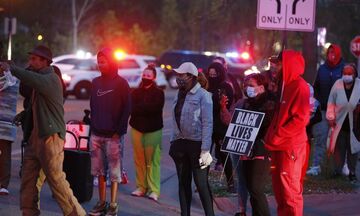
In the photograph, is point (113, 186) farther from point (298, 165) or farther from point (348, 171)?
point (348, 171)

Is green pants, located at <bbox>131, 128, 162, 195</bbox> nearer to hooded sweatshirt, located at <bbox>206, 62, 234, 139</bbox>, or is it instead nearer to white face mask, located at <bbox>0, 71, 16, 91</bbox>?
hooded sweatshirt, located at <bbox>206, 62, 234, 139</bbox>

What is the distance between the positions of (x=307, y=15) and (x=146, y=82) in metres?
2.28

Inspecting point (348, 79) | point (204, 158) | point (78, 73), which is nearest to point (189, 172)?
point (204, 158)

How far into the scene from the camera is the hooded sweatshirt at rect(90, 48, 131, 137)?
8953 millimetres

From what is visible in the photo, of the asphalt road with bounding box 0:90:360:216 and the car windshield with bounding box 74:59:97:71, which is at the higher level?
the car windshield with bounding box 74:59:97:71

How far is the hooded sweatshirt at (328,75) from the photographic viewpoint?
39.8 feet

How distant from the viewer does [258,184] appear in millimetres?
8039

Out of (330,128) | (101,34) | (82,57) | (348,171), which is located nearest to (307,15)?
(330,128)

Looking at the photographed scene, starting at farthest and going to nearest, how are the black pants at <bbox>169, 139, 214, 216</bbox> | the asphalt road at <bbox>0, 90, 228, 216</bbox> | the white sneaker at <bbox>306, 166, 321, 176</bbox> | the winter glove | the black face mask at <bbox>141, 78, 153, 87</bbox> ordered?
the white sneaker at <bbox>306, 166, 321, 176</bbox> → the black face mask at <bbox>141, 78, 153, 87</bbox> → the asphalt road at <bbox>0, 90, 228, 216</bbox> → the black pants at <bbox>169, 139, 214, 216</bbox> → the winter glove

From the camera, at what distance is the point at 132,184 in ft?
38.2

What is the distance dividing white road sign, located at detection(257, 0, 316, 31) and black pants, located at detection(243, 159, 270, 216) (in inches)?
105

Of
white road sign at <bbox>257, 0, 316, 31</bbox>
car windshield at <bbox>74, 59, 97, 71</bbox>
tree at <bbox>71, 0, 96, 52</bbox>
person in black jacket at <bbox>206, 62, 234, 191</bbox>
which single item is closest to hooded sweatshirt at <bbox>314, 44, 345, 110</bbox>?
white road sign at <bbox>257, 0, 316, 31</bbox>

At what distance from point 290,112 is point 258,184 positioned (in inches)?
40.3

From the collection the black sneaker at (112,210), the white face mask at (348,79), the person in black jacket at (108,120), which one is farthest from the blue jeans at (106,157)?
the white face mask at (348,79)
